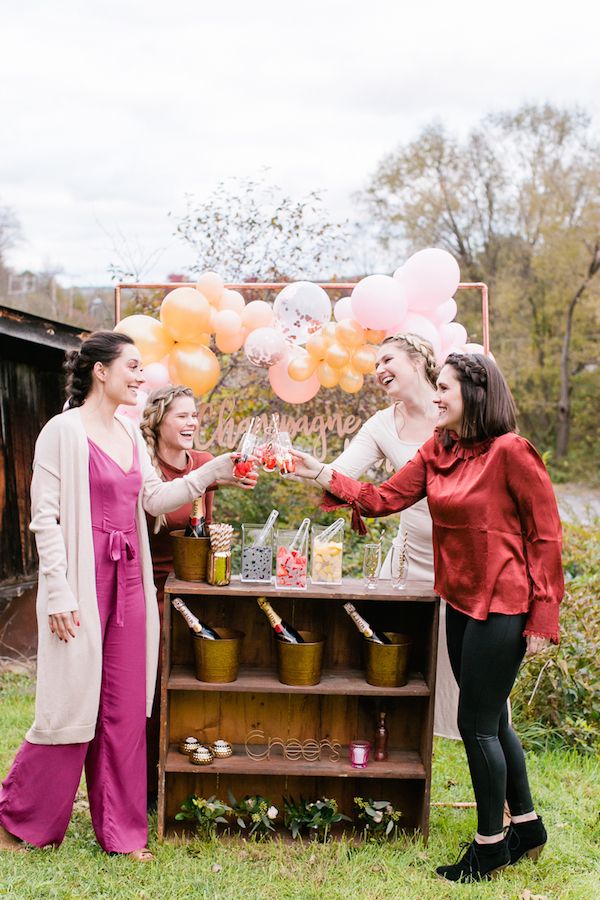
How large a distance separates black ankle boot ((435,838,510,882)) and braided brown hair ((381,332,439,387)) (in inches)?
73.7

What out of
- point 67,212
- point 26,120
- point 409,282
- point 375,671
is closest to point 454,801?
point 375,671

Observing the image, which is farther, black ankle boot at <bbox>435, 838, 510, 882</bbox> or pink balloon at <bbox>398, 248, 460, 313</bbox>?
pink balloon at <bbox>398, 248, 460, 313</bbox>

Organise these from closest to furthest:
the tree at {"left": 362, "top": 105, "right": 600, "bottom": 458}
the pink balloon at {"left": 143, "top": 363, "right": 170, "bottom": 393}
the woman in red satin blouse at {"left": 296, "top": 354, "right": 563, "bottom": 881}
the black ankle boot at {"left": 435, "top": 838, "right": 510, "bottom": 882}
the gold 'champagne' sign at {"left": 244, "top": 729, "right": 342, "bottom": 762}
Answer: the woman in red satin blouse at {"left": 296, "top": 354, "right": 563, "bottom": 881} → the black ankle boot at {"left": 435, "top": 838, "right": 510, "bottom": 882} → the gold 'champagne' sign at {"left": 244, "top": 729, "right": 342, "bottom": 762} → the pink balloon at {"left": 143, "top": 363, "right": 170, "bottom": 393} → the tree at {"left": 362, "top": 105, "right": 600, "bottom": 458}

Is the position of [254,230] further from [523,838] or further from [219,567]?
[523,838]

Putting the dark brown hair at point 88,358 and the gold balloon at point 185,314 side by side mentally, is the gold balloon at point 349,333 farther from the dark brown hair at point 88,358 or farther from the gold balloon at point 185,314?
the dark brown hair at point 88,358

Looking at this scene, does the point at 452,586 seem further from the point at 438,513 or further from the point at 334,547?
the point at 334,547

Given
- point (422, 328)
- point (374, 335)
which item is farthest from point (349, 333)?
point (422, 328)

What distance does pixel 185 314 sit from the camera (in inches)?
166

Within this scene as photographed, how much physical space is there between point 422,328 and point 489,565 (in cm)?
163

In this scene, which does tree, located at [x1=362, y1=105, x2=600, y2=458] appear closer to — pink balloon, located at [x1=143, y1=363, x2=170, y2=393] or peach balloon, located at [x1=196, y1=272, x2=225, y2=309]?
peach balloon, located at [x1=196, y1=272, x2=225, y2=309]

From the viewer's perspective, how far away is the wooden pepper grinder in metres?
3.54

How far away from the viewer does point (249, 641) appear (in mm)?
3680

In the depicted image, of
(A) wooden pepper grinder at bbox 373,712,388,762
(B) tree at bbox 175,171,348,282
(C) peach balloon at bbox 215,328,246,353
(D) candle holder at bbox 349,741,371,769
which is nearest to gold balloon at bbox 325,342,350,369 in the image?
(C) peach balloon at bbox 215,328,246,353

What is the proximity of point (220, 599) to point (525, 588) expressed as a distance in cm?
137
